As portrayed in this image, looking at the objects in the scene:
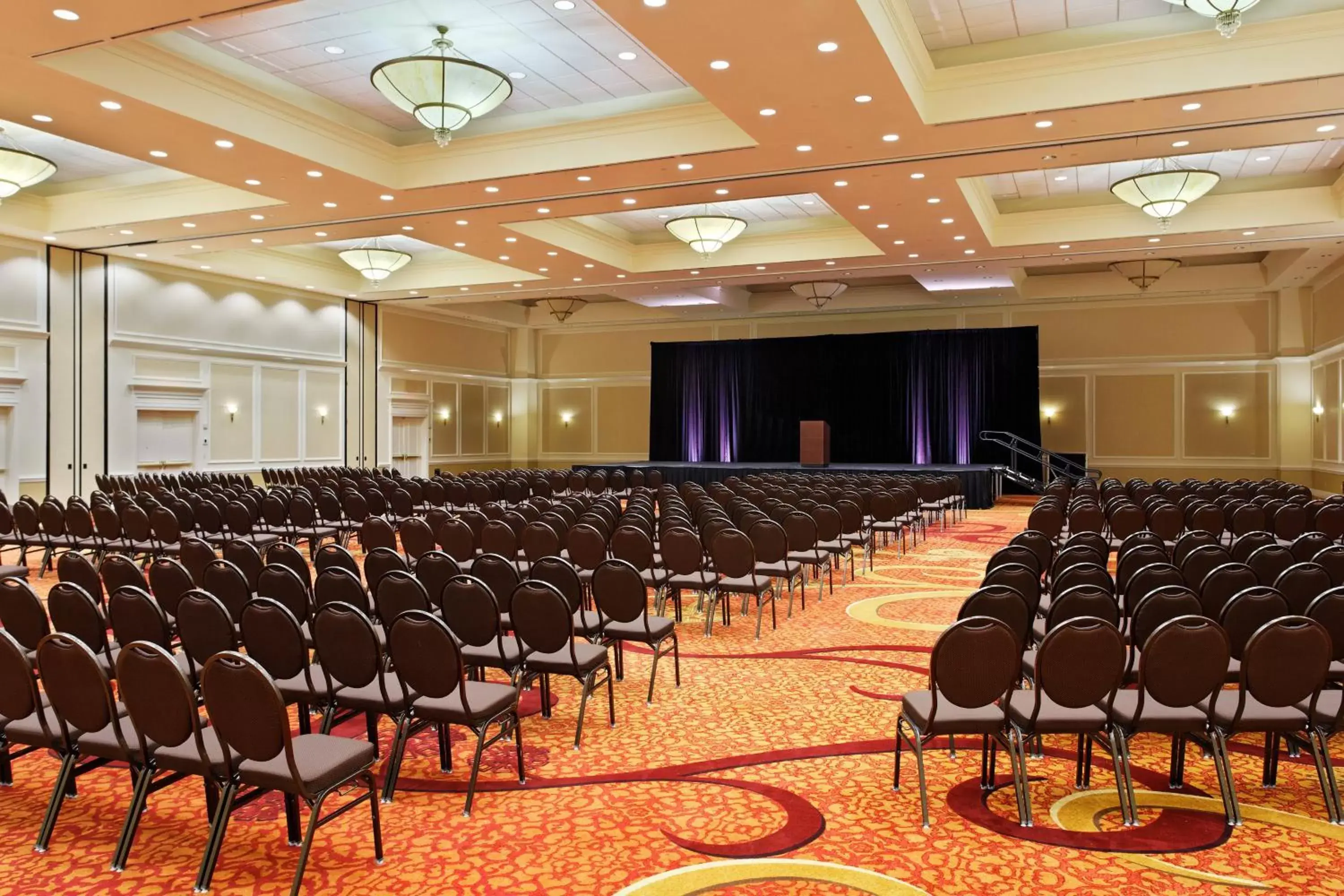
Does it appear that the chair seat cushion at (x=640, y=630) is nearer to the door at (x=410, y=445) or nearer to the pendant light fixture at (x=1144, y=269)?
the pendant light fixture at (x=1144, y=269)

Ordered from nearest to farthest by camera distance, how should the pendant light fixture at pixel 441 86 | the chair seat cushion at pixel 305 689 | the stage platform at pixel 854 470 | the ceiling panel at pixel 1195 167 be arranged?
the chair seat cushion at pixel 305 689 → the pendant light fixture at pixel 441 86 → the ceiling panel at pixel 1195 167 → the stage platform at pixel 854 470

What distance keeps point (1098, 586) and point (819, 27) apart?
4612mm

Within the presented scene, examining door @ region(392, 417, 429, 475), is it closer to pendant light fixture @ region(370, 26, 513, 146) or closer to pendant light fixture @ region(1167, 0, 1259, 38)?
pendant light fixture @ region(370, 26, 513, 146)

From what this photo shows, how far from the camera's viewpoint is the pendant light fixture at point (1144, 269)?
725 inches

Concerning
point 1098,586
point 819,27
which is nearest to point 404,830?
point 1098,586

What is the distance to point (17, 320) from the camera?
14945mm

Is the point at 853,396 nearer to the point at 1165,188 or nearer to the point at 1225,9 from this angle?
the point at 1165,188

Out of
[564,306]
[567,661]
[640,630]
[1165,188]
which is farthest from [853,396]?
[567,661]

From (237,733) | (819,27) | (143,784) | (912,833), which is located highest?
(819,27)

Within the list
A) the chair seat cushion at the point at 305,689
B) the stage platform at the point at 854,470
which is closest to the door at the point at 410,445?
the stage platform at the point at 854,470

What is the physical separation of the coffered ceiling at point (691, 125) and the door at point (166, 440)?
2.98 meters

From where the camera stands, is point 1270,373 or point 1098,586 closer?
point 1098,586

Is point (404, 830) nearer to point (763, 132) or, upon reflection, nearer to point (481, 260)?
point (763, 132)

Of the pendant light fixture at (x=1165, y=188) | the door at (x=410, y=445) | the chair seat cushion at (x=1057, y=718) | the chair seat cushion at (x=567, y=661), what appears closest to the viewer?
the chair seat cushion at (x=1057, y=718)
